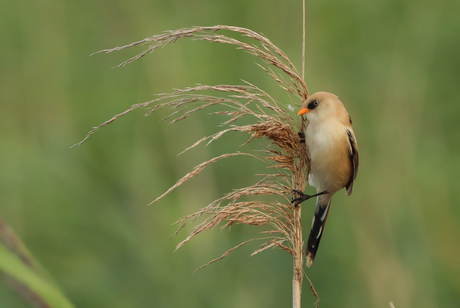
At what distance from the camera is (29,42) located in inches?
227

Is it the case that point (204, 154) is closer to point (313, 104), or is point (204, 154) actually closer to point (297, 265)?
point (313, 104)

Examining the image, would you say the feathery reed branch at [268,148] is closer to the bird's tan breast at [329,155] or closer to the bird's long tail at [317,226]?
the bird's tan breast at [329,155]

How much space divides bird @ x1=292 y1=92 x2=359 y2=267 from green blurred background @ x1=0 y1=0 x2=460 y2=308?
3.30 feet

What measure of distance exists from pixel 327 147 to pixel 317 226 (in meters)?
0.69

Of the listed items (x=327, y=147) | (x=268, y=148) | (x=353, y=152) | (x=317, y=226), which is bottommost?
(x=317, y=226)

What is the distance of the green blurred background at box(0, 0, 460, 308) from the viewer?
14.6ft

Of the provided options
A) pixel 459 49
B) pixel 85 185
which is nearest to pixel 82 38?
pixel 85 185

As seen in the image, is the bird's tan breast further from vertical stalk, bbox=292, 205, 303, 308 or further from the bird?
vertical stalk, bbox=292, 205, 303, 308

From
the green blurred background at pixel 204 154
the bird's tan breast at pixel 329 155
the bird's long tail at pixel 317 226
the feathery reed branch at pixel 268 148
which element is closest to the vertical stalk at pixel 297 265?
the feathery reed branch at pixel 268 148

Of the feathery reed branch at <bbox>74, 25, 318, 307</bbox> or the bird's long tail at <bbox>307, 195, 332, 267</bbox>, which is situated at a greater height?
the feathery reed branch at <bbox>74, 25, 318, 307</bbox>

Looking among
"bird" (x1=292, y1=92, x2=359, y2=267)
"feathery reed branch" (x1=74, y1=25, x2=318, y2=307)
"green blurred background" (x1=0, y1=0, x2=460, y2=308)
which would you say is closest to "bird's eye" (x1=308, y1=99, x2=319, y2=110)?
"bird" (x1=292, y1=92, x2=359, y2=267)

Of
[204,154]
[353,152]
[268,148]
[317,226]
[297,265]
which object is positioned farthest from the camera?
[204,154]

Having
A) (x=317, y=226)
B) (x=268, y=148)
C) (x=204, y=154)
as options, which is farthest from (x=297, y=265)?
(x=204, y=154)

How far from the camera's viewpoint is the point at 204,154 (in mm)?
5426
